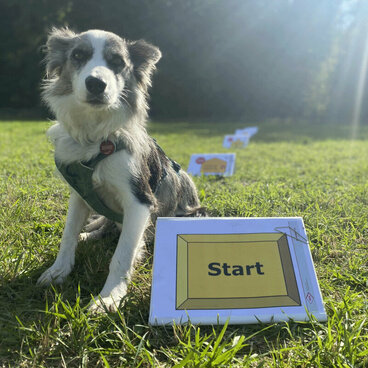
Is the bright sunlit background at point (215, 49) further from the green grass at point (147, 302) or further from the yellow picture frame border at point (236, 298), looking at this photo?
the yellow picture frame border at point (236, 298)

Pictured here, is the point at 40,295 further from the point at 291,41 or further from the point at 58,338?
the point at 291,41

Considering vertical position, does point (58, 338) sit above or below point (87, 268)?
above

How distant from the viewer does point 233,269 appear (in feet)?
6.20

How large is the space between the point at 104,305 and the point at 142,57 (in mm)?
1844

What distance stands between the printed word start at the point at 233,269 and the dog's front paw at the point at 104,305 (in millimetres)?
524

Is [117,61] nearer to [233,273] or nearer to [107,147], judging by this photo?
[107,147]

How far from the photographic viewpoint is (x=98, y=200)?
7.78 ft

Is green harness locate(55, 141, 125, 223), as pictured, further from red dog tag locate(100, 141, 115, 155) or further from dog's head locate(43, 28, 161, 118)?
dog's head locate(43, 28, 161, 118)

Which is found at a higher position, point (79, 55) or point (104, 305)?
point (79, 55)

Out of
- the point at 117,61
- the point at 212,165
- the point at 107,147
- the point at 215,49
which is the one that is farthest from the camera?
the point at 215,49

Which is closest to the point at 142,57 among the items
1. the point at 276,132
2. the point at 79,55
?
the point at 79,55

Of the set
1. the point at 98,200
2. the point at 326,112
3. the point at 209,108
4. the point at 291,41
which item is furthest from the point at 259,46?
the point at 98,200

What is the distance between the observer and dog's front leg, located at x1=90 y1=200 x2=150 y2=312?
78.2 inches

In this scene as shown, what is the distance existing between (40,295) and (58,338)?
1.73ft
